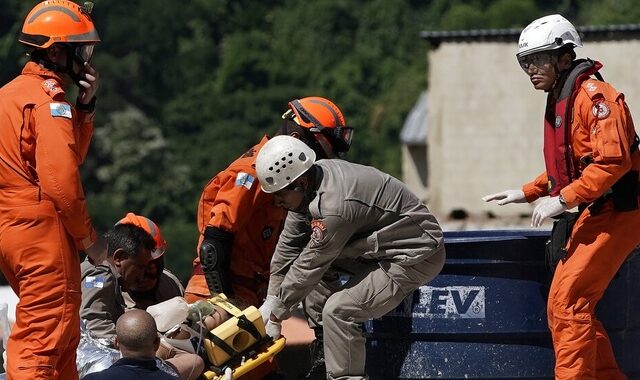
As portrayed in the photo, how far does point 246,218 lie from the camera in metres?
8.24

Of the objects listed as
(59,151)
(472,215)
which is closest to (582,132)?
(59,151)

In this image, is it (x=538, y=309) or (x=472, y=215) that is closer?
(x=538, y=309)

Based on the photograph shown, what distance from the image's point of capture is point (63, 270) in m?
6.99

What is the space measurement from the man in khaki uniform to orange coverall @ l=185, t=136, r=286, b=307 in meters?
0.51

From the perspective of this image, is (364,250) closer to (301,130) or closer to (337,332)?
(337,332)

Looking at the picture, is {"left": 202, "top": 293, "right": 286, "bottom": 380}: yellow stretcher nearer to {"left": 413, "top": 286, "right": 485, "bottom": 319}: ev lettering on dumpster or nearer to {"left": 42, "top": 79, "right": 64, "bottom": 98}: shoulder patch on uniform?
{"left": 413, "top": 286, "right": 485, "bottom": 319}: ev lettering on dumpster

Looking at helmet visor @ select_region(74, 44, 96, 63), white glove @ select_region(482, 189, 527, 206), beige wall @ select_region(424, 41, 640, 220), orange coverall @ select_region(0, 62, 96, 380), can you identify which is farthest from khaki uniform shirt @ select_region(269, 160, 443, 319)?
beige wall @ select_region(424, 41, 640, 220)

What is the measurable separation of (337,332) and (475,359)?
0.82m

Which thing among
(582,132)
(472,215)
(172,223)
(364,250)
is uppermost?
(582,132)

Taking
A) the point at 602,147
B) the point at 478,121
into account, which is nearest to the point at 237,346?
the point at 602,147

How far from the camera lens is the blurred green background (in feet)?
209

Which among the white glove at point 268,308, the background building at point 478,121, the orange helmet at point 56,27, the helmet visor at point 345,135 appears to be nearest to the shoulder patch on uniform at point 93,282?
the white glove at point 268,308

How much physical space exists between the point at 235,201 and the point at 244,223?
7.1 inches

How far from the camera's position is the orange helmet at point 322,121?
8266mm
